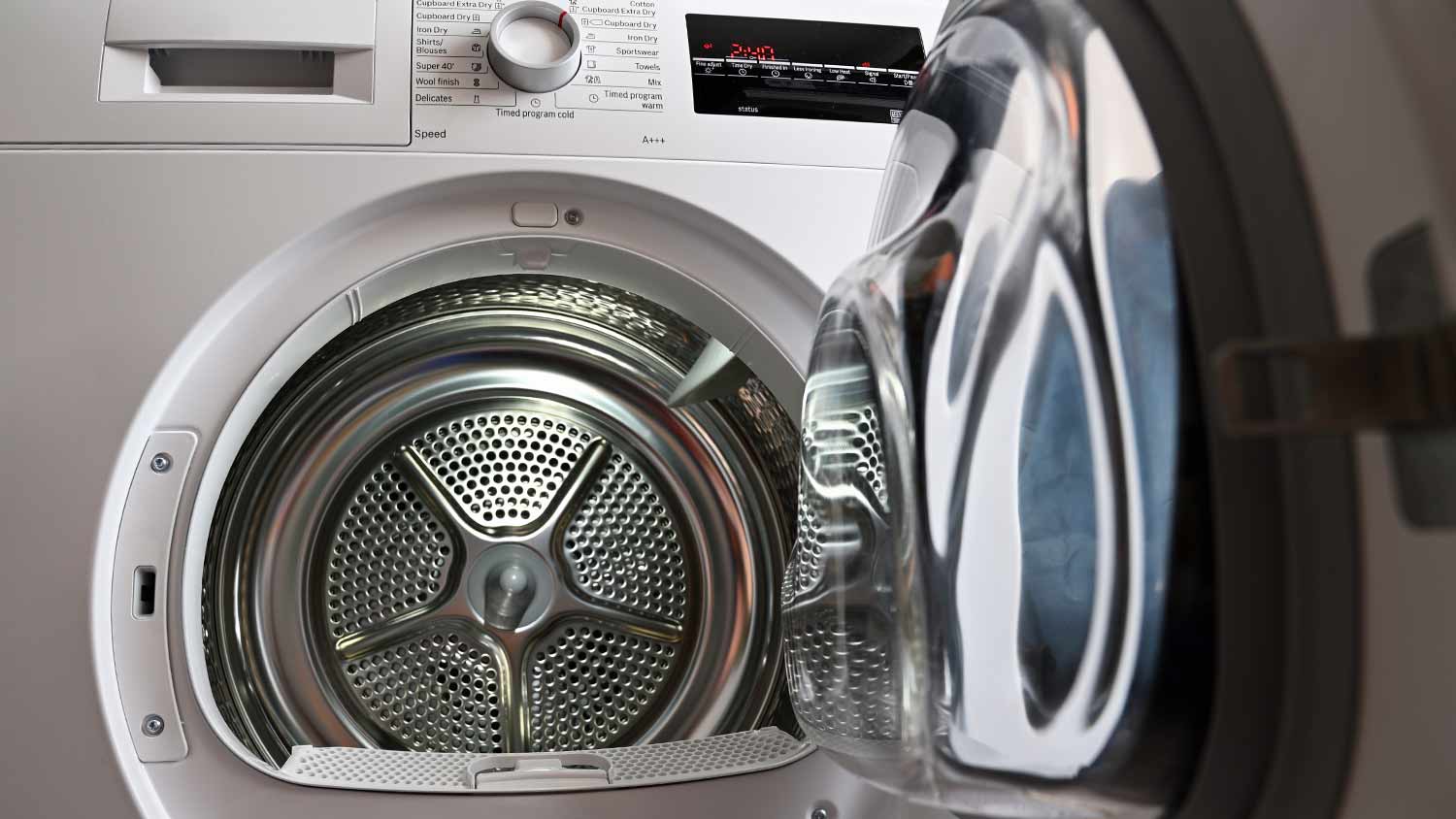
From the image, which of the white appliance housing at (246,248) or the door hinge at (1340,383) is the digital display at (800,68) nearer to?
the white appliance housing at (246,248)

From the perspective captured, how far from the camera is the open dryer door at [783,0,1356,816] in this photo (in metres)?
0.28

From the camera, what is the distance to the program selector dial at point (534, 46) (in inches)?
26.8

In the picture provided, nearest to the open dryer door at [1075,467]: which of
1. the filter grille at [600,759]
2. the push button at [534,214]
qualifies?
the filter grille at [600,759]

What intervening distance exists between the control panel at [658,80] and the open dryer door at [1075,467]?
0.17 meters

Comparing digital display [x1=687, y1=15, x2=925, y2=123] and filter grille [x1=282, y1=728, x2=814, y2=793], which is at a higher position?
digital display [x1=687, y1=15, x2=925, y2=123]

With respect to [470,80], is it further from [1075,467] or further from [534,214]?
[1075,467]

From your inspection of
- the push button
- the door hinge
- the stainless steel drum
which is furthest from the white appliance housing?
the door hinge

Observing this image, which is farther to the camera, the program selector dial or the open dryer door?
the program selector dial

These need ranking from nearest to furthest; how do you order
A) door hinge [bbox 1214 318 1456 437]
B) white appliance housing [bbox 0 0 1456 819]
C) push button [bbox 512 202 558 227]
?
door hinge [bbox 1214 318 1456 437] → white appliance housing [bbox 0 0 1456 819] → push button [bbox 512 202 558 227]

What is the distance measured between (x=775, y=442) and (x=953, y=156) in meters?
0.40

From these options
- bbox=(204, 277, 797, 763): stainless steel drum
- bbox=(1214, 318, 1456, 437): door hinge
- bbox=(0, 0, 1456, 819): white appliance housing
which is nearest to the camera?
bbox=(1214, 318, 1456, 437): door hinge

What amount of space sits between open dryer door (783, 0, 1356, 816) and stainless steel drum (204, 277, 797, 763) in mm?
315

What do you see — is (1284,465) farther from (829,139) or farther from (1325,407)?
(829,139)

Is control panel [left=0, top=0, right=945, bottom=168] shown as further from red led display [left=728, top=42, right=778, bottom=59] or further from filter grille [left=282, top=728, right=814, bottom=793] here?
filter grille [left=282, top=728, right=814, bottom=793]
